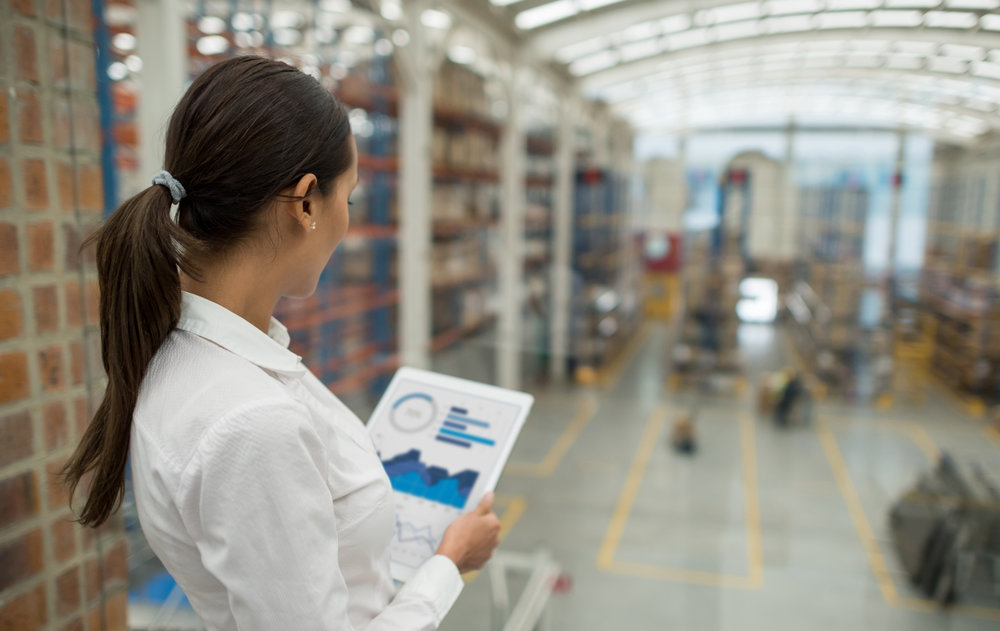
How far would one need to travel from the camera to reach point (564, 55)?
20.8ft

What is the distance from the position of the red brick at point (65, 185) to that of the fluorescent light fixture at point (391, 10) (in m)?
4.25

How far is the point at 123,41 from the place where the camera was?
3.60 metres

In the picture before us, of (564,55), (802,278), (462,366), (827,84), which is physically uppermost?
(564,55)

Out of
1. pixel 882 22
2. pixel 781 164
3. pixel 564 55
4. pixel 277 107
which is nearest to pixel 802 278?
pixel 781 164

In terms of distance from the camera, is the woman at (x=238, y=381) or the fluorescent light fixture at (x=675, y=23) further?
the fluorescent light fixture at (x=675, y=23)

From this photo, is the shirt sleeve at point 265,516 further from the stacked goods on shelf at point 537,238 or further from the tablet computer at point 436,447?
the stacked goods on shelf at point 537,238

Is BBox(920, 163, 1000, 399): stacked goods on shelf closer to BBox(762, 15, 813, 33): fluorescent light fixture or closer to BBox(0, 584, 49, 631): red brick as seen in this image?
BBox(762, 15, 813, 33): fluorescent light fixture

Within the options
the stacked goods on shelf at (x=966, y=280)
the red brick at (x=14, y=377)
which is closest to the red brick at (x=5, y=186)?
the red brick at (x=14, y=377)

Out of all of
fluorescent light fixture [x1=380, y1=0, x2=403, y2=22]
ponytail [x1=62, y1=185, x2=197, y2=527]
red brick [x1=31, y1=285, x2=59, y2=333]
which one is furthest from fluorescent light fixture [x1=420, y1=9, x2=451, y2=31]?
ponytail [x1=62, y1=185, x2=197, y2=527]

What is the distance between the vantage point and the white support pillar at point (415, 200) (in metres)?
5.52

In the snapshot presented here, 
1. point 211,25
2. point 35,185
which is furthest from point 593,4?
point 35,185

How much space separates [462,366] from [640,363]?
60.0 inches

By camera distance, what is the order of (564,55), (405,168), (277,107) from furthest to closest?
(564,55) → (405,168) → (277,107)

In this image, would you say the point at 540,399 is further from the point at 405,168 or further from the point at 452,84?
the point at 452,84
